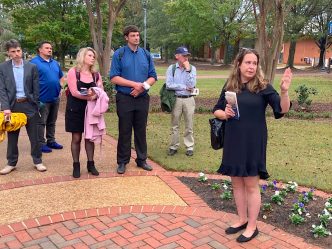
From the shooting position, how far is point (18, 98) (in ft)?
18.0

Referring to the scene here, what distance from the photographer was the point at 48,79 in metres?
6.64

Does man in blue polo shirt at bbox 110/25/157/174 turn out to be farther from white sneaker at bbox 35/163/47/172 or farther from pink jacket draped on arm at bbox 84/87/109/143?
white sneaker at bbox 35/163/47/172

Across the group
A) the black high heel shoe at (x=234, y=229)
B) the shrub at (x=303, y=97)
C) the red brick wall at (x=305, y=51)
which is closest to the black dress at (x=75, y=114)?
the black high heel shoe at (x=234, y=229)

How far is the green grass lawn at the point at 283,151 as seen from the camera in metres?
5.85

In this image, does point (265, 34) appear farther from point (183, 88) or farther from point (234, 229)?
point (234, 229)

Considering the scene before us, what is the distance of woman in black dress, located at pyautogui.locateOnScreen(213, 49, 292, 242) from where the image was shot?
354 cm

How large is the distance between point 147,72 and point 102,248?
9.20ft

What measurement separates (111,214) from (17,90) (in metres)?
2.33

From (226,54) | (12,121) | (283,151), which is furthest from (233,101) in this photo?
(226,54)

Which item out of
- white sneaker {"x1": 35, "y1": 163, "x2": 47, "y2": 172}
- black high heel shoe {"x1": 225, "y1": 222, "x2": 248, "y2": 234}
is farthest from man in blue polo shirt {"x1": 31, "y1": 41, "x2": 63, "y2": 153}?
black high heel shoe {"x1": 225, "y1": 222, "x2": 248, "y2": 234}

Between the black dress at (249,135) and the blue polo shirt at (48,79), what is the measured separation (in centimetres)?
395

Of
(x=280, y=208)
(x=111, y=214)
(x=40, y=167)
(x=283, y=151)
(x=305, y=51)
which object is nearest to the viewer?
(x=111, y=214)

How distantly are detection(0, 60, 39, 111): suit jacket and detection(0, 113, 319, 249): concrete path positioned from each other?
1.04m

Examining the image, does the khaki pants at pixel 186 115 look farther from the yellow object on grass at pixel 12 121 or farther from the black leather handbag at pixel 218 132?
the black leather handbag at pixel 218 132
